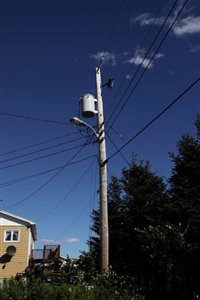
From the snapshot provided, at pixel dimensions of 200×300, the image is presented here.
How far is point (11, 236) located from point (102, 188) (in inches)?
1096

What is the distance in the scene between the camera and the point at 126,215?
35.3 metres

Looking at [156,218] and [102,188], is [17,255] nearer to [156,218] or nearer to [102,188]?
[156,218]

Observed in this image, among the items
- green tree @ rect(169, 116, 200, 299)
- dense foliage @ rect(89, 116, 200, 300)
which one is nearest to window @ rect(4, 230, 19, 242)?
dense foliage @ rect(89, 116, 200, 300)

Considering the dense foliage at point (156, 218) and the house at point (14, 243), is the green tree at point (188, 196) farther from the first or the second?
the house at point (14, 243)

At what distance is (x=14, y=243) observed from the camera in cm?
3994

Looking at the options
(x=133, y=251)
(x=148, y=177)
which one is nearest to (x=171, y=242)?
(x=133, y=251)

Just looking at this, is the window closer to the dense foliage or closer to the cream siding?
the cream siding

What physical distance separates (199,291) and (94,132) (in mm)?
11820

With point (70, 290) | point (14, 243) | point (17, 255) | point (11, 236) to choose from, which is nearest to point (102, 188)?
point (70, 290)

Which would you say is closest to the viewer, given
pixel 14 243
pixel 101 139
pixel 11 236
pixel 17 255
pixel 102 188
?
pixel 102 188

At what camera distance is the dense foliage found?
2472 centimetres

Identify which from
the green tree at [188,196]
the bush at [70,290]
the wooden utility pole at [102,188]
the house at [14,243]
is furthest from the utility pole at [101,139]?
the house at [14,243]

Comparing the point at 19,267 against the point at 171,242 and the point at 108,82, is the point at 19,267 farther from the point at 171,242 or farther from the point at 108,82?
the point at 108,82

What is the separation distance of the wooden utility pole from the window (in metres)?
26.6
